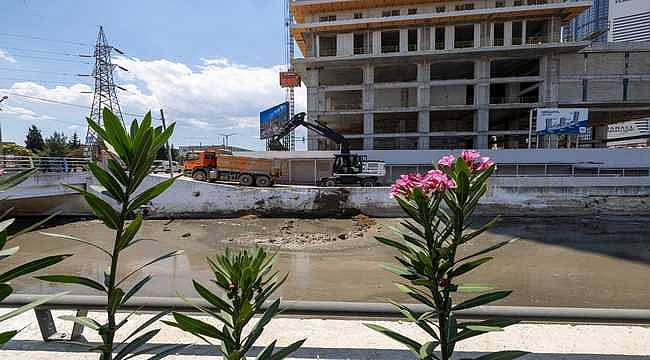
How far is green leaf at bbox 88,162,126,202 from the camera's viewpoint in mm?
1060

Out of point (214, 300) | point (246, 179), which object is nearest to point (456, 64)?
point (246, 179)

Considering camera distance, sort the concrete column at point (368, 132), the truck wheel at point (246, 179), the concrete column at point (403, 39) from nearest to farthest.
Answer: the truck wheel at point (246, 179) < the concrete column at point (368, 132) < the concrete column at point (403, 39)

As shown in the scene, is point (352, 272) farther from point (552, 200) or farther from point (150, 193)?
point (552, 200)

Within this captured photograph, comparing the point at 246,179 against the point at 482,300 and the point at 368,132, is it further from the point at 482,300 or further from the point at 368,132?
the point at 482,300

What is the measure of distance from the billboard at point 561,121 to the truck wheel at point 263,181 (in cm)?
2271

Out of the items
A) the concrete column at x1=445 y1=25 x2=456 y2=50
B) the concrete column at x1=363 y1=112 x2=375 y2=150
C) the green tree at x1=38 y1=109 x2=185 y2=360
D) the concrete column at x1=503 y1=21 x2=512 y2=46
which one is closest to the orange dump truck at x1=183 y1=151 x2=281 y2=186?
the concrete column at x1=363 y1=112 x2=375 y2=150

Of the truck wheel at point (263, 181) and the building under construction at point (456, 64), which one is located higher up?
the building under construction at point (456, 64)

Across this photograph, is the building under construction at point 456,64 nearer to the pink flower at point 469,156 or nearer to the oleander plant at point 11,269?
the pink flower at point 469,156

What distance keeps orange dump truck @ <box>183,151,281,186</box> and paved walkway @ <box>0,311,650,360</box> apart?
66.4ft

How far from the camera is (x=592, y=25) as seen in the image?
49.1 m

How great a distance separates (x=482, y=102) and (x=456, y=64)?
6.08 m

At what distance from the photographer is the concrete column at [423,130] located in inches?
1361

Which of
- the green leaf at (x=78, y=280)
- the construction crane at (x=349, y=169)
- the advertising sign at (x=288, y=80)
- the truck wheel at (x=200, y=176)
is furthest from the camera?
the advertising sign at (x=288, y=80)

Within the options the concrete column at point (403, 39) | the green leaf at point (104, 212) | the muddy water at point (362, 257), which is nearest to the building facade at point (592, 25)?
the concrete column at point (403, 39)
